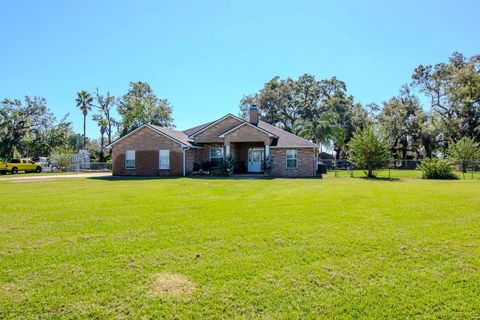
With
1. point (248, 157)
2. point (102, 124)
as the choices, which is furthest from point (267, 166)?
point (102, 124)

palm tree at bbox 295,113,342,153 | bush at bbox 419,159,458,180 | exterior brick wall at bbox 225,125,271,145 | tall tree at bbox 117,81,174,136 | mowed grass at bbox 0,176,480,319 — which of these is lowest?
mowed grass at bbox 0,176,480,319

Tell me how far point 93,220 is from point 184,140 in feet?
63.1

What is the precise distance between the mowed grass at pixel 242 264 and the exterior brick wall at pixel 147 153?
676 inches

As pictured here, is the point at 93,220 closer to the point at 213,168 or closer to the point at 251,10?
the point at 251,10

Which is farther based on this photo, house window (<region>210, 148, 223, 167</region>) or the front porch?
house window (<region>210, 148, 223, 167</region>)

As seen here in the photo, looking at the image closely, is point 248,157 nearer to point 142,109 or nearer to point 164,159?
point 164,159

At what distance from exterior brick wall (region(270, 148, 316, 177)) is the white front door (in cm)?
233

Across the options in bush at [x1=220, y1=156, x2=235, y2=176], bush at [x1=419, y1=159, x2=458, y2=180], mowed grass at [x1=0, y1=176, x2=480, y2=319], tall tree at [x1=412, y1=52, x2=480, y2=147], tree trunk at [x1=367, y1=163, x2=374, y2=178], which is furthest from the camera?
tall tree at [x1=412, y1=52, x2=480, y2=147]

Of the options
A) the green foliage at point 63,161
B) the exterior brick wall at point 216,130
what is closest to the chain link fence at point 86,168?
the green foliage at point 63,161

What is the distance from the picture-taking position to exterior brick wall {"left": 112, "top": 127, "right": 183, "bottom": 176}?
25.9m

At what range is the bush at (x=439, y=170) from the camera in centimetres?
2217

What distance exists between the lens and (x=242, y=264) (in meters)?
4.85

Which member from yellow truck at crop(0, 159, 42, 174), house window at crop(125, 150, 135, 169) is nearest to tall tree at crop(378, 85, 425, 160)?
house window at crop(125, 150, 135, 169)

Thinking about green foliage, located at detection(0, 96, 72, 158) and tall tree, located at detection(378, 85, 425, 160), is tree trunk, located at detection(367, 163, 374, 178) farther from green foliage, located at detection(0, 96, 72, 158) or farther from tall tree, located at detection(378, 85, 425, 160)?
green foliage, located at detection(0, 96, 72, 158)
